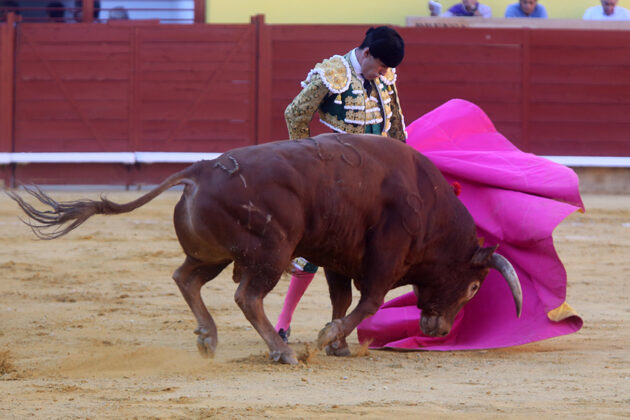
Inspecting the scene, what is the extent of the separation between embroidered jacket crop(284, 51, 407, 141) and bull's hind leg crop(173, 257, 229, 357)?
71 cm

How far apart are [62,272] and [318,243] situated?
261 cm

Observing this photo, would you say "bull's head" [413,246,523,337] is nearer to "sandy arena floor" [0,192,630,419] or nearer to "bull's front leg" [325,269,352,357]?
"sandy arena floor" [0,192,630,419]

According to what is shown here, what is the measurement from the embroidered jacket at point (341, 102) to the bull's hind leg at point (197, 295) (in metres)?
0.71

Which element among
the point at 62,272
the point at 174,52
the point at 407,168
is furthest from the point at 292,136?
the point at 174,52

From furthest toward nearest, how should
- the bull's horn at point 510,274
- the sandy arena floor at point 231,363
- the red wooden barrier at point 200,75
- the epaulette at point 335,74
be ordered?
the red wooden barrier at point 200,75 < the epaulette at point 335,74 < the bull's horn at point 510,274 < the sandy arena floor at point 231,363

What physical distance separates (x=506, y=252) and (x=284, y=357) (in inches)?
41.7

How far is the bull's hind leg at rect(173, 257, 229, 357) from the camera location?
140 inches

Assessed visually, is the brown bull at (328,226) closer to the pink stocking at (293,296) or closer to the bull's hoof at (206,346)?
the bull's hoof at (206,346)

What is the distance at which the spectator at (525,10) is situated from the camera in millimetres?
10414

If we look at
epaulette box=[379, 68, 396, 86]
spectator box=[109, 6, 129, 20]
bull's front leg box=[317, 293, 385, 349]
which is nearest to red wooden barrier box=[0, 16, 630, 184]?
spectator box=[109, 6, 129, 20]

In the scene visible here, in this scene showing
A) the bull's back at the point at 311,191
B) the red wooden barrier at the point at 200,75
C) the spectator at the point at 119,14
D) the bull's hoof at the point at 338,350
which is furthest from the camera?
the spectator at the point at 119,14

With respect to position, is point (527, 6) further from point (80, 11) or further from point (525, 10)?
point (80, 11)

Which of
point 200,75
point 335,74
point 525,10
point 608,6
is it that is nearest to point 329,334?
point 335,74

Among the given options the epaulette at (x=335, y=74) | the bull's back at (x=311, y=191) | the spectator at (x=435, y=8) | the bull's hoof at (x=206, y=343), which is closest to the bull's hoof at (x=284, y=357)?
the bull's hoof at (x=206, y=343)
